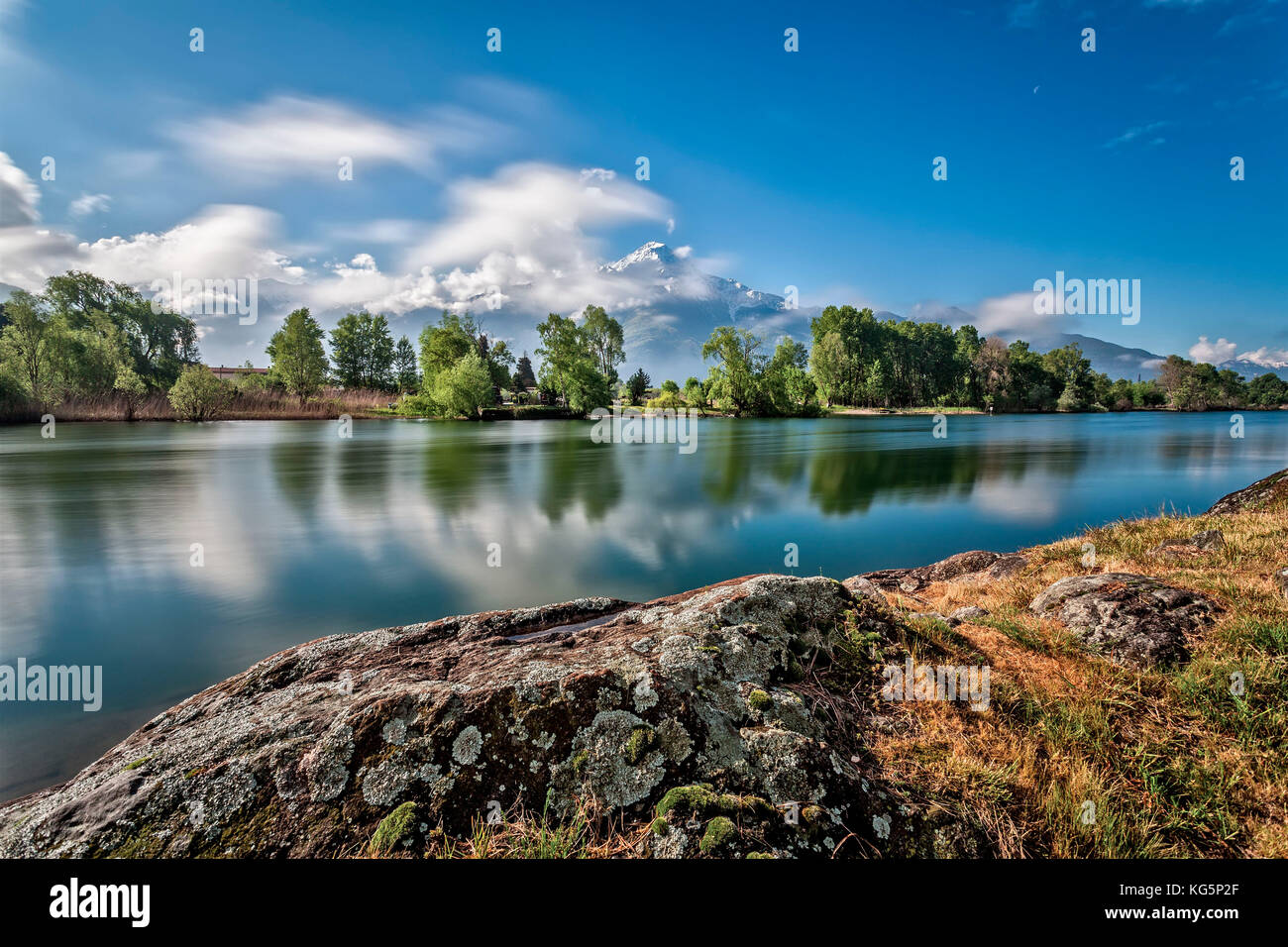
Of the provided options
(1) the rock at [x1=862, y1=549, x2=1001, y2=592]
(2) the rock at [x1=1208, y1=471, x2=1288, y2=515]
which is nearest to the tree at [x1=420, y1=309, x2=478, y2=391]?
(1) the rock at [x1=862, y1=549, x2=1001, y2=592]

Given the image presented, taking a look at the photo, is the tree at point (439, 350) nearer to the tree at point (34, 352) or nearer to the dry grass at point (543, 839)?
the tree at point (34, 352)

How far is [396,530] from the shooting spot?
17312mm

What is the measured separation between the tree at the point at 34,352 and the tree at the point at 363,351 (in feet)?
168

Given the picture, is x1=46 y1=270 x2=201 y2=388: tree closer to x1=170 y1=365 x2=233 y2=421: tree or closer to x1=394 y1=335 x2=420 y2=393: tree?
x1=170 y1=365 x2=233 y2=421: tree

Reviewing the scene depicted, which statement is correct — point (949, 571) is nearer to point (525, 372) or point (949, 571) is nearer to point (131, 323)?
point (131, 323)

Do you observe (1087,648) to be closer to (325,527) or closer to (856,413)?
(325,527)

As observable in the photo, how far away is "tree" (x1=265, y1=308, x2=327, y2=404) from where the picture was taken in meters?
88.7

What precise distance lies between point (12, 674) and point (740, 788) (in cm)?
1126

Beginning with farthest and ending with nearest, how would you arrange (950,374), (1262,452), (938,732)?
(950,374)
(1262,452)
(938,732)

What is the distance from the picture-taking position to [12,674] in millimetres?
7664

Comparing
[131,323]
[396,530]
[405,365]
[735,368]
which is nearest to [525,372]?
[405,365]

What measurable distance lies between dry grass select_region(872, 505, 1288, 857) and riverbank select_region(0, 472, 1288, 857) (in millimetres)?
17

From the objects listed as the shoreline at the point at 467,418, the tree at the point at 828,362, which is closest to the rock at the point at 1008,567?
the shoreline at the point at 467,418
